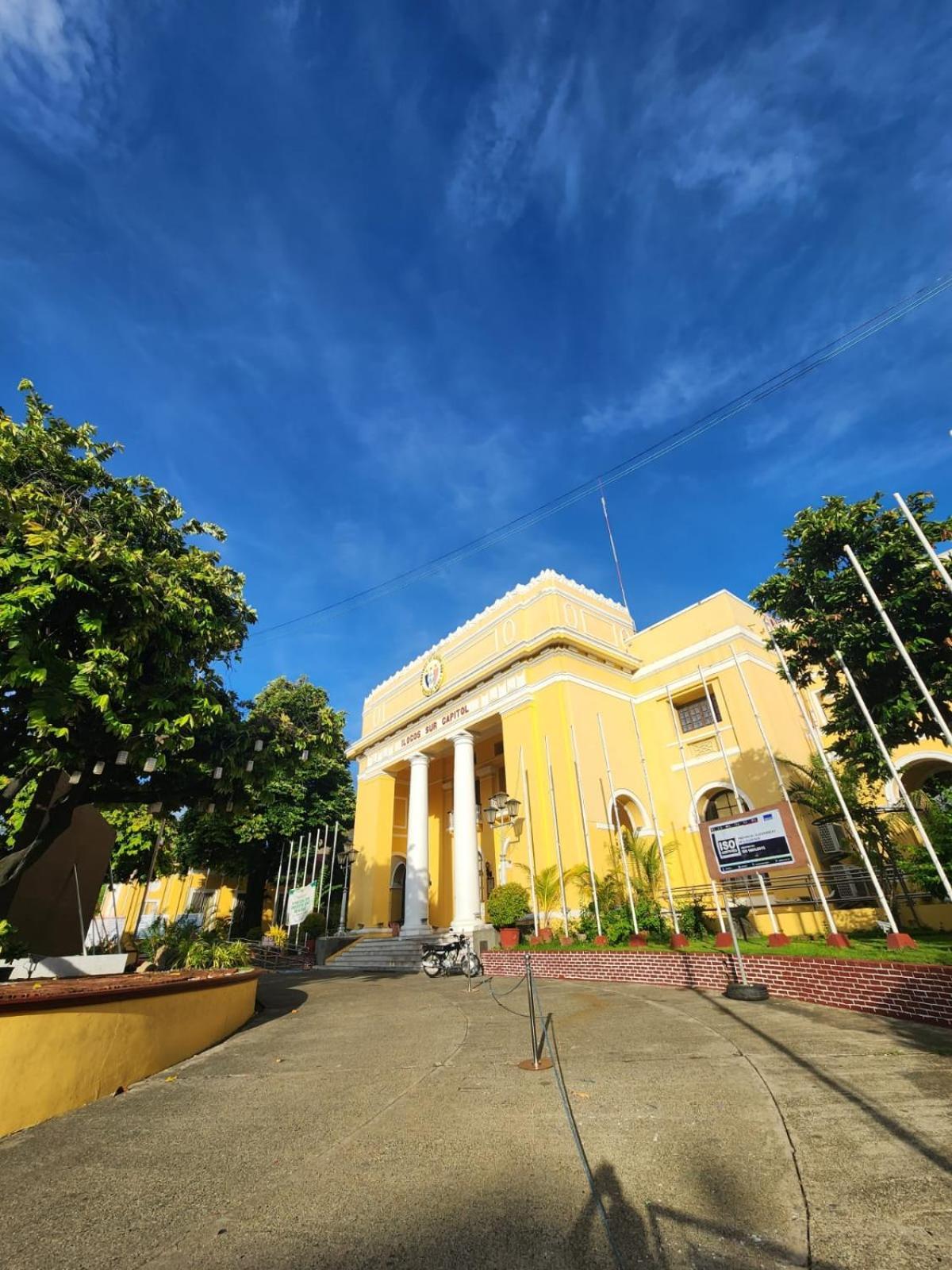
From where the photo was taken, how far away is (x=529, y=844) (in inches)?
728

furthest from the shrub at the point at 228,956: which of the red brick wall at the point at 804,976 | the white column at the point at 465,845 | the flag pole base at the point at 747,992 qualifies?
the flag pole base at the point at 747,992

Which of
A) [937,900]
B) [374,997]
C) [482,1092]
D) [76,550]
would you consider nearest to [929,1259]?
[482,1092]

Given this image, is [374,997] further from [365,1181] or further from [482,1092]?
[365,1181]

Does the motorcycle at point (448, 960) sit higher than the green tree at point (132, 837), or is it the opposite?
the green tree at point (132, 837)

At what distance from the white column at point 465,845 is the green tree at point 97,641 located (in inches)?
458

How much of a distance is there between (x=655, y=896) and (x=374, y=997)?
941 cm

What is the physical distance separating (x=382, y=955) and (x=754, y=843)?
51.2 ft

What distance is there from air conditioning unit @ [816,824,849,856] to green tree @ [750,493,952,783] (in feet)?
17.6

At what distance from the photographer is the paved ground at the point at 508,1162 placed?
2.71 meters

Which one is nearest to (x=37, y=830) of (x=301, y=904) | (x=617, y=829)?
(x=301, y=904)

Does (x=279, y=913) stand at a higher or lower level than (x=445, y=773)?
lower

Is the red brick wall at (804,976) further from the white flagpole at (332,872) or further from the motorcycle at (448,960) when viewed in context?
the white flagpole at (332,872)

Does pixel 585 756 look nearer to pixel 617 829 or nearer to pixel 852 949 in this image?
pixel 617 829

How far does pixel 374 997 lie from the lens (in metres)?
11.7
